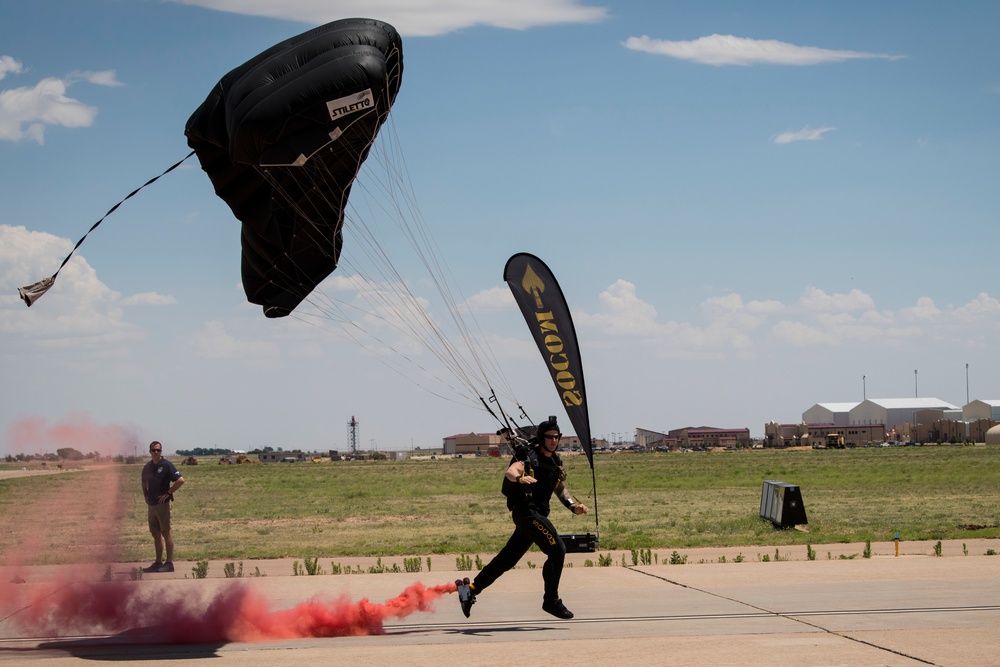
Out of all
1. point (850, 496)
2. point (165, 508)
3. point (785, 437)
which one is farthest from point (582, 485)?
point (785, 437)

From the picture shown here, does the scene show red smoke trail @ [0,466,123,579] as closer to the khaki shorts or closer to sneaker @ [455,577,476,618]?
the khaki shorts

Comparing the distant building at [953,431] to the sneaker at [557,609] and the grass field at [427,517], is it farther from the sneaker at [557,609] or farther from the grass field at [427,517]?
the sneaker at [557,609]

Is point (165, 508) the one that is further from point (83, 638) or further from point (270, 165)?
point (270, 165)

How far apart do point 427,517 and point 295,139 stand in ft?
61.4

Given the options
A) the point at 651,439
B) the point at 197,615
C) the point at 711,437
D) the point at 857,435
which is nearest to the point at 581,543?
the point at 197,615

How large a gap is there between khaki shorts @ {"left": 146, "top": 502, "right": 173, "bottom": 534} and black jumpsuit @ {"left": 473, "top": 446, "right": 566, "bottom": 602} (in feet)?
19.4

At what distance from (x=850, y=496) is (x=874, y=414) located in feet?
457

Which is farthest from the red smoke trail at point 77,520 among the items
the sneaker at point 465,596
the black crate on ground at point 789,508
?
the black crate on ground at point 789,508

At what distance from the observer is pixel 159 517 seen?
13.0 m

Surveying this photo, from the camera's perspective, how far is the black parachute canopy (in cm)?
855

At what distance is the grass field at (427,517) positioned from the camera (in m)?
12.7

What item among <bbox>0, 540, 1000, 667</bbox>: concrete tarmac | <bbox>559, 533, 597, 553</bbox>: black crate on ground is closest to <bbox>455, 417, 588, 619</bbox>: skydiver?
<bbox>0, 540, 1000, 667</bbox>: concrete tarmac

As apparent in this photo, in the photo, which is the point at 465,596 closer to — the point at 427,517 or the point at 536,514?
the point at 536,514

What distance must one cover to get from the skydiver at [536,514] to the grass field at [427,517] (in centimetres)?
477
